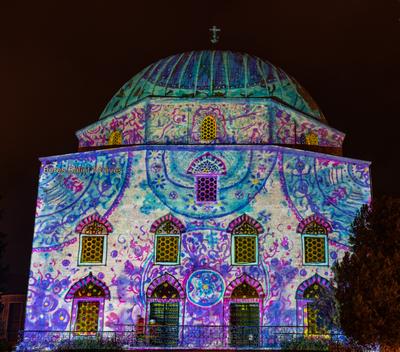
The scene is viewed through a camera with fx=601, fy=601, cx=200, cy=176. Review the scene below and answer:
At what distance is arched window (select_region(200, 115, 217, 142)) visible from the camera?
76.5 feet

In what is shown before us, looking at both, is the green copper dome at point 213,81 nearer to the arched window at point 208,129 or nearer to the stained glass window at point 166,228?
the arched window at point 208,129

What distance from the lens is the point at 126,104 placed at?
25469 mm

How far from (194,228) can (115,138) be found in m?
5.57

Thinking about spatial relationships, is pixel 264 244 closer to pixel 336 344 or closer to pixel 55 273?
pixel 336 344

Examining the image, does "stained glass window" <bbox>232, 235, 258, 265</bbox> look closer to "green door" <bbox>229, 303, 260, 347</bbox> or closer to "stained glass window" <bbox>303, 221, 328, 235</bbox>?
"green door" <bbox>229, 303, 260, 347</bbox>

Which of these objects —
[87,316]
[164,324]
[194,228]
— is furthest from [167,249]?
[87,316]

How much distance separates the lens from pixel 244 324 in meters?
20.4

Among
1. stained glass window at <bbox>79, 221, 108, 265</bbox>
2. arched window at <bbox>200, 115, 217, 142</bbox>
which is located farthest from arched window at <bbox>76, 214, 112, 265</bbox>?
arched window at <bbox>200, 115, 217, 142</bbox>

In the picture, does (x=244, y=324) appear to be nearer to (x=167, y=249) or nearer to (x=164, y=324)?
(x=164, y=324)

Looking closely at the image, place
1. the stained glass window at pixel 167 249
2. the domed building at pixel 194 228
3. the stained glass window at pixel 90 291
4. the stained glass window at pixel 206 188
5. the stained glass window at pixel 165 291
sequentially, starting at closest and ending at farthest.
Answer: the domed building at pixel 194 228 → the stained glass window at pixel 165 291 → the stained glass window at pixel 90 291 → the stained glass window at pixel 167 249 → the stained glass window at pixel 206 188

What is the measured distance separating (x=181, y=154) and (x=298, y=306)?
6.89 m

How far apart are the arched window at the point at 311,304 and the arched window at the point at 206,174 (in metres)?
4.40

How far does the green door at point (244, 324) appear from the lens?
19.8m

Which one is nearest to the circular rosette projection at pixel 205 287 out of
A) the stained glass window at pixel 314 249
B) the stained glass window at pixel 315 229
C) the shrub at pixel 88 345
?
the shrub at pixel 88 345
